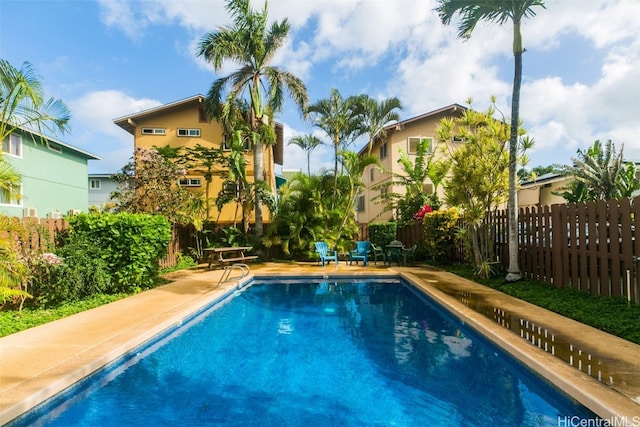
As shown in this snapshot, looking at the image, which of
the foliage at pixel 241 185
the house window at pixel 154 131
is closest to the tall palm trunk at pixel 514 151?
the foliage at pixel 241 185

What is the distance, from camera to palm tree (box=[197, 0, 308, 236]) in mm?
15234

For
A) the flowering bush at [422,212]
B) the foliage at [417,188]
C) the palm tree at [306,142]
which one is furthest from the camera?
the palm tree at [306,142]

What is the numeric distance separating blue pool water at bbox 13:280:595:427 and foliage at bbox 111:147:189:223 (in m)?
7.81

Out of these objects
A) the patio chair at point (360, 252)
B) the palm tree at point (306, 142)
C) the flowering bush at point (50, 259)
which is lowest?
the patio chair at point (360, 252)

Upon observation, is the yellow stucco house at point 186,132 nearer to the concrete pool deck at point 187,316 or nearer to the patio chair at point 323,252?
the patio chair at point 323,252

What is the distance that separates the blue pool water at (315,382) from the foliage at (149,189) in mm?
7812

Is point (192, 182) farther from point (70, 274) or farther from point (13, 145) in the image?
point (70, 274)

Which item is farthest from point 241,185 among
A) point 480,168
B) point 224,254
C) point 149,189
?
point 480,168

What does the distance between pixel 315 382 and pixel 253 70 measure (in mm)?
14633

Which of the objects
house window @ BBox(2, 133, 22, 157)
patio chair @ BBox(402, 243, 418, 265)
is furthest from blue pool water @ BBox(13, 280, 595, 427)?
house window @ BBox(2, 133, 22, 157)

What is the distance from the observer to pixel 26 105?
6402 mm

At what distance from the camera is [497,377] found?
179 inches

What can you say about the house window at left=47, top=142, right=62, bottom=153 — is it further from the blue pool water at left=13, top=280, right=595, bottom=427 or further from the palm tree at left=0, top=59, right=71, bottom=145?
the blue pool water at left=13, top=280, right=595, bottom=427

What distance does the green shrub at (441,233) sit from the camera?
13.5 meters
